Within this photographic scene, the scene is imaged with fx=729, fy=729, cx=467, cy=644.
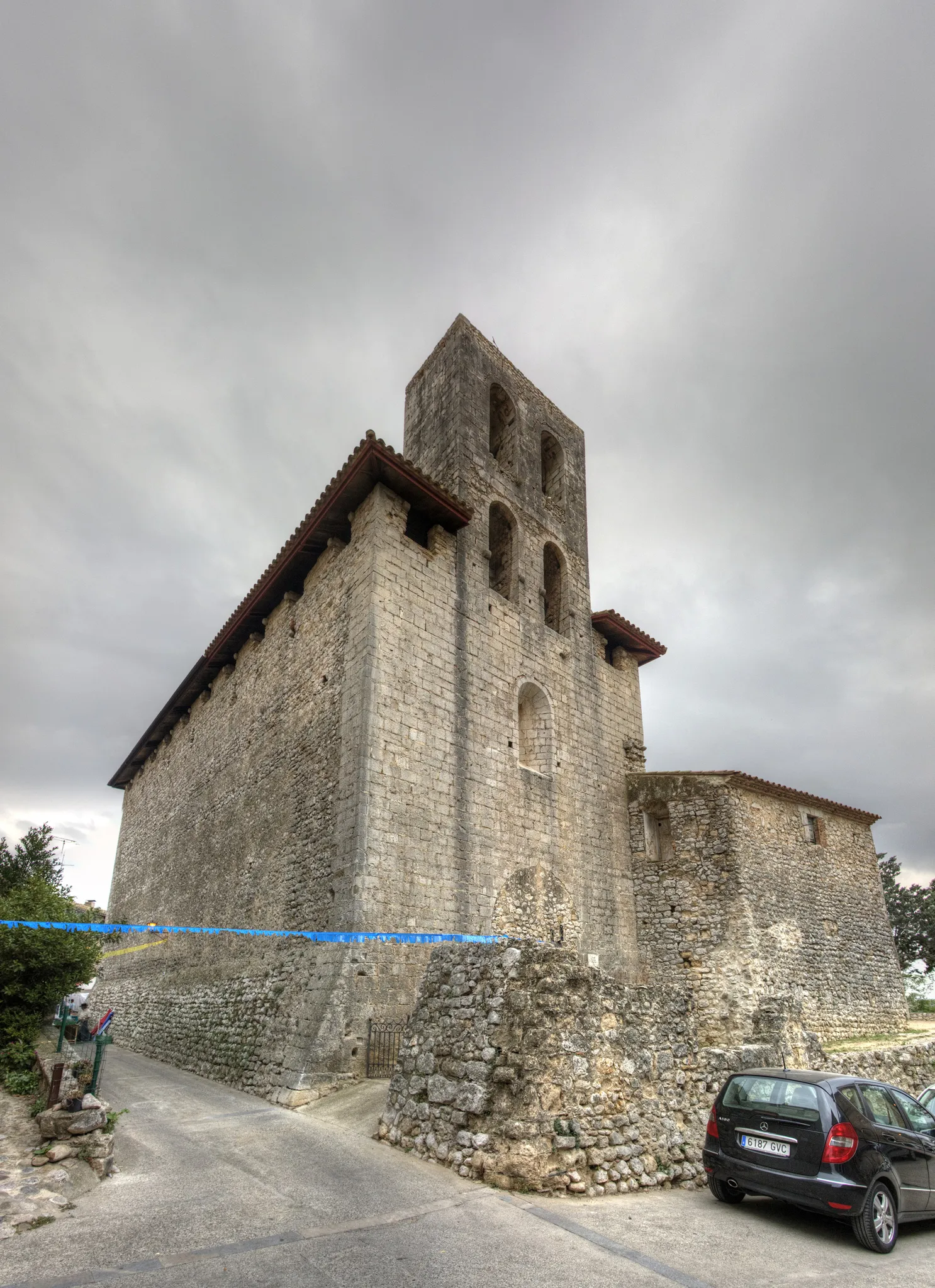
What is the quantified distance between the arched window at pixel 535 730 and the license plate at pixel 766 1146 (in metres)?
8.11

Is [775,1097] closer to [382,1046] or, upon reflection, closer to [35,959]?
[382,1046]

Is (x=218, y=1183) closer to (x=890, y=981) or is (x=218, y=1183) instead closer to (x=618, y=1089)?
(x=618, y=1089)

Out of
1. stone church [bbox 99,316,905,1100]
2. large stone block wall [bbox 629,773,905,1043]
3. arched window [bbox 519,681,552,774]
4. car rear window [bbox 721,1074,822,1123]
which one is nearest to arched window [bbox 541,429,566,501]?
stone church [bbox 99,316,905,1100]

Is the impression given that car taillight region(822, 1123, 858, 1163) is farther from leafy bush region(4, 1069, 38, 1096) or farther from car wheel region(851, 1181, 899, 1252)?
leafy bush region(4, 1069, 38, 1096)

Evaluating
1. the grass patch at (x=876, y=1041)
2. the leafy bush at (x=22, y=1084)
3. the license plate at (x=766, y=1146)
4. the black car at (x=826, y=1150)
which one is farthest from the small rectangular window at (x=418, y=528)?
the grass patch at (x=876, y=1041)

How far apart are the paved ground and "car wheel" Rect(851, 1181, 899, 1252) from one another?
0.29ft

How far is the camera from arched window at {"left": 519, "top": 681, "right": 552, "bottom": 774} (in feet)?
46.1

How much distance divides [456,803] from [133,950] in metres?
13.4

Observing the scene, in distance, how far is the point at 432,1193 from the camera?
226 inches

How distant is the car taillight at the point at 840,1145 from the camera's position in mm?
5348

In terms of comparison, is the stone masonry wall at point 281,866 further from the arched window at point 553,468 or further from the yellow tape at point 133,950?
the arched window at point 553,468

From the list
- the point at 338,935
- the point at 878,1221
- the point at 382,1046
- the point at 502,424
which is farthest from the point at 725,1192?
the point at 502,424

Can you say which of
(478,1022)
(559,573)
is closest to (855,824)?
(559,573)

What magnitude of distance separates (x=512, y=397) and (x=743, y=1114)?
14.4m
